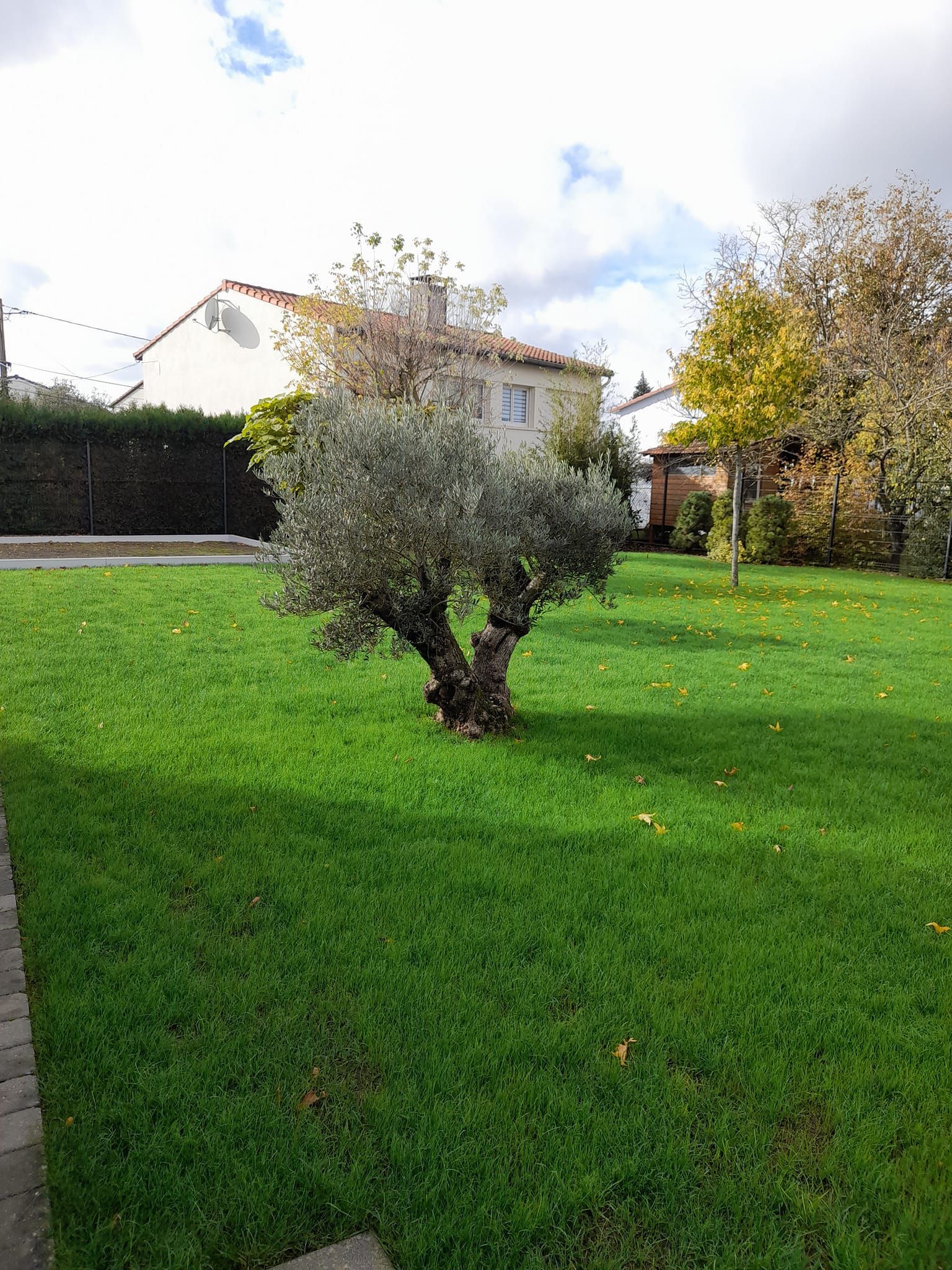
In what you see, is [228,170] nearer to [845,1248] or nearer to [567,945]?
[567,945]

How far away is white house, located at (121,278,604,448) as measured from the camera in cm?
2331

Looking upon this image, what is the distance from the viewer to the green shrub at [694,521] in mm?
22906

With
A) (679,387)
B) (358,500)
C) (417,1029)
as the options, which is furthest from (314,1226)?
(679,387)

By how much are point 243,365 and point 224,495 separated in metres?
9.24

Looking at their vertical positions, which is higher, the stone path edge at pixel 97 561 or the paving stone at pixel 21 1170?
the stone path edge at pixel 97 561

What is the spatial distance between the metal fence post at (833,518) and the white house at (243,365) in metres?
8.58

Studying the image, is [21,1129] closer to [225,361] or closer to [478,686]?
[478,686]

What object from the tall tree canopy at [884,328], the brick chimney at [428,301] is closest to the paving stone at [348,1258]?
the brick chimney at [428,301]

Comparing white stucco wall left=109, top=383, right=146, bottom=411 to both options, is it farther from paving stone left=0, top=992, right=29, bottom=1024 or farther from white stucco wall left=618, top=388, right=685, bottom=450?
paving stone left=0, top=992, right=29, bottom=1024

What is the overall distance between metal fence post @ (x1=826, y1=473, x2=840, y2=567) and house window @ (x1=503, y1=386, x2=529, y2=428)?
13406 millimetres

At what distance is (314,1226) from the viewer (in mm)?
1782

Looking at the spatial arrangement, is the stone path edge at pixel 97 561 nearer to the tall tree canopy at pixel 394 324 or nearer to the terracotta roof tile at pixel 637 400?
the tall tree canopy at pixel 394 324

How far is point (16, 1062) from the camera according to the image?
219 centimetres

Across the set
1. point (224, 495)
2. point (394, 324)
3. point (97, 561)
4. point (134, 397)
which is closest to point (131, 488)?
point (224, 495)
